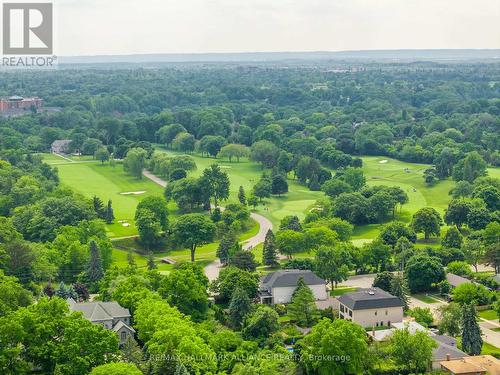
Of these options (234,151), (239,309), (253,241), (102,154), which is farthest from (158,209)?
(234,151)

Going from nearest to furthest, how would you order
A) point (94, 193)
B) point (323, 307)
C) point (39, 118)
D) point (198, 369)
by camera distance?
point (198, 369)
point (323, 307)
point (94, 193)
point (39, 118)

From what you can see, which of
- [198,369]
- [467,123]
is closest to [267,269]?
[198,369]

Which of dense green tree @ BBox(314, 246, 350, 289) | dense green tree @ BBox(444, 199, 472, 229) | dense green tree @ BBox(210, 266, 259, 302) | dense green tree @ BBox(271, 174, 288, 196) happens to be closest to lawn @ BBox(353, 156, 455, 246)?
dense green tree @ BBox(444, 199, 472, 229)

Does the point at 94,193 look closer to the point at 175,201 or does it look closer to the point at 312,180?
the point at 175,201

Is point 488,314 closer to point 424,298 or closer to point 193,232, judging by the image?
point 424,298

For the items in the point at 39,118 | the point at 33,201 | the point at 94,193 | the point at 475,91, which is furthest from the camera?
the point at 475,91

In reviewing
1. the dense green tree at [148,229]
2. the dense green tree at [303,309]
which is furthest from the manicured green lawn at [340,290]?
the dense green tree at [148,229]
